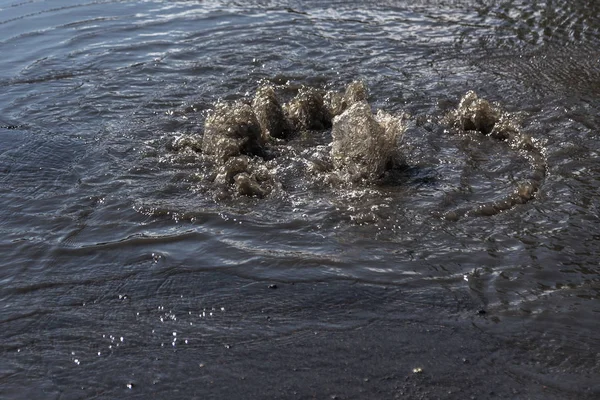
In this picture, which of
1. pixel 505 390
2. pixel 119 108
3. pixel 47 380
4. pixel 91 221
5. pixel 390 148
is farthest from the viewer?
pixel 119 108

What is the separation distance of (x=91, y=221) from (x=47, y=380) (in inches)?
71.6

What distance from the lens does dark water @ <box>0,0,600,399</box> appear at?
3.96 meters

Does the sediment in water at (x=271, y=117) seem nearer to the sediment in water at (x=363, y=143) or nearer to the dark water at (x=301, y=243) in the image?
the dark water at (x=301, y=243)

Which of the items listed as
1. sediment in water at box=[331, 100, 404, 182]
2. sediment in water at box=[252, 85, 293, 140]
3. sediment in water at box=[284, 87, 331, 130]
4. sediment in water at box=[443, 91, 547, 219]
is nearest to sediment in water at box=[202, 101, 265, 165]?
sediment in water at box=[252, 85, 293, 140]

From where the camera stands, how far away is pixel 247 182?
5.92 meters

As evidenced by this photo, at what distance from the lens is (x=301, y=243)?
→ 514 cm

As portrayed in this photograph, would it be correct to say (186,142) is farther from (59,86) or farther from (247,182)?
(59,86)

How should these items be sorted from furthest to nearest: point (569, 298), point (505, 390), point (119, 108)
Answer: point (119, 108), point (569, 298), point (505, 390)

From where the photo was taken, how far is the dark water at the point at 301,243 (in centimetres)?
396

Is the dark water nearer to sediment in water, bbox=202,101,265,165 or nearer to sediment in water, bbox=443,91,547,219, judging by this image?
sediment in water, bbox=443,91,547,219

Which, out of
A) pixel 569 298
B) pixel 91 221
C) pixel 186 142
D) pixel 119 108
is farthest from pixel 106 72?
pixel 569 298

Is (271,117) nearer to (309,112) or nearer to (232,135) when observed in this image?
(309,112)

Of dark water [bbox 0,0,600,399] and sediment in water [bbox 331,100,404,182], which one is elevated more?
sediment in water [bbox 331,100,404,182]

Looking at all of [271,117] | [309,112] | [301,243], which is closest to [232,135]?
[271,117]
